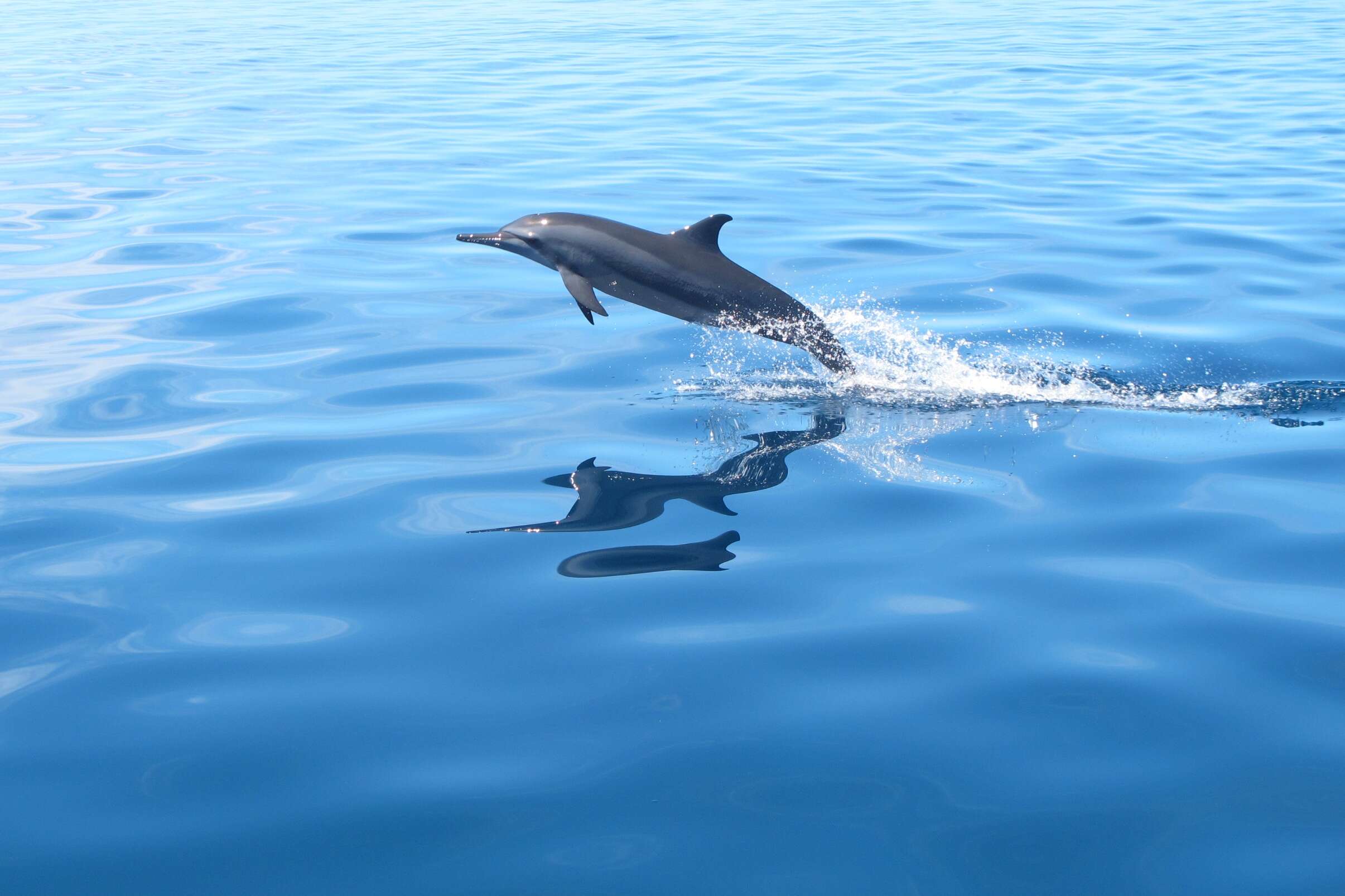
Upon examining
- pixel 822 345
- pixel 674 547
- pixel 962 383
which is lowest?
pixel 674 547

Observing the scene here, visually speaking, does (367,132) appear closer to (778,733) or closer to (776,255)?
(776,255)

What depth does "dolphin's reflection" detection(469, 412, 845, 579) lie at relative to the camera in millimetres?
6340

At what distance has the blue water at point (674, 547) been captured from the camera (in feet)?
14.1

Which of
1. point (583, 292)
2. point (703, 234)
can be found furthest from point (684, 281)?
point (583, 292)

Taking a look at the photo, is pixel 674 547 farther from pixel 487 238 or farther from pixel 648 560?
pixel 487 238

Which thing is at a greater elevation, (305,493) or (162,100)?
(162,100)

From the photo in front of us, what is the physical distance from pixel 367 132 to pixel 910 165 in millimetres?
8419

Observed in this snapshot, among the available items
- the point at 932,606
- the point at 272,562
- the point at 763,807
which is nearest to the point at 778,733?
the point at 763,807

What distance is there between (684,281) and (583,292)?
0.68m

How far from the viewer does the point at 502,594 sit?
19.8 ft

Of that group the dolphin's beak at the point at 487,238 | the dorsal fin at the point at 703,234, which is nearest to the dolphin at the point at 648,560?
the dorsal fin at the point at 703,234

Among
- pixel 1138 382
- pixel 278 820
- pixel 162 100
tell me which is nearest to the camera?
pixel 278 820

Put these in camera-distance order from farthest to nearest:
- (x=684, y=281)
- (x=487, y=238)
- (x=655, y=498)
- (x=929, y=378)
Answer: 1. (x=487, y=238)
2. (x=929, y=378)
3. (x=684, y=281)
4. (x=655, y=498)

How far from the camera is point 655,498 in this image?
7.16 m
